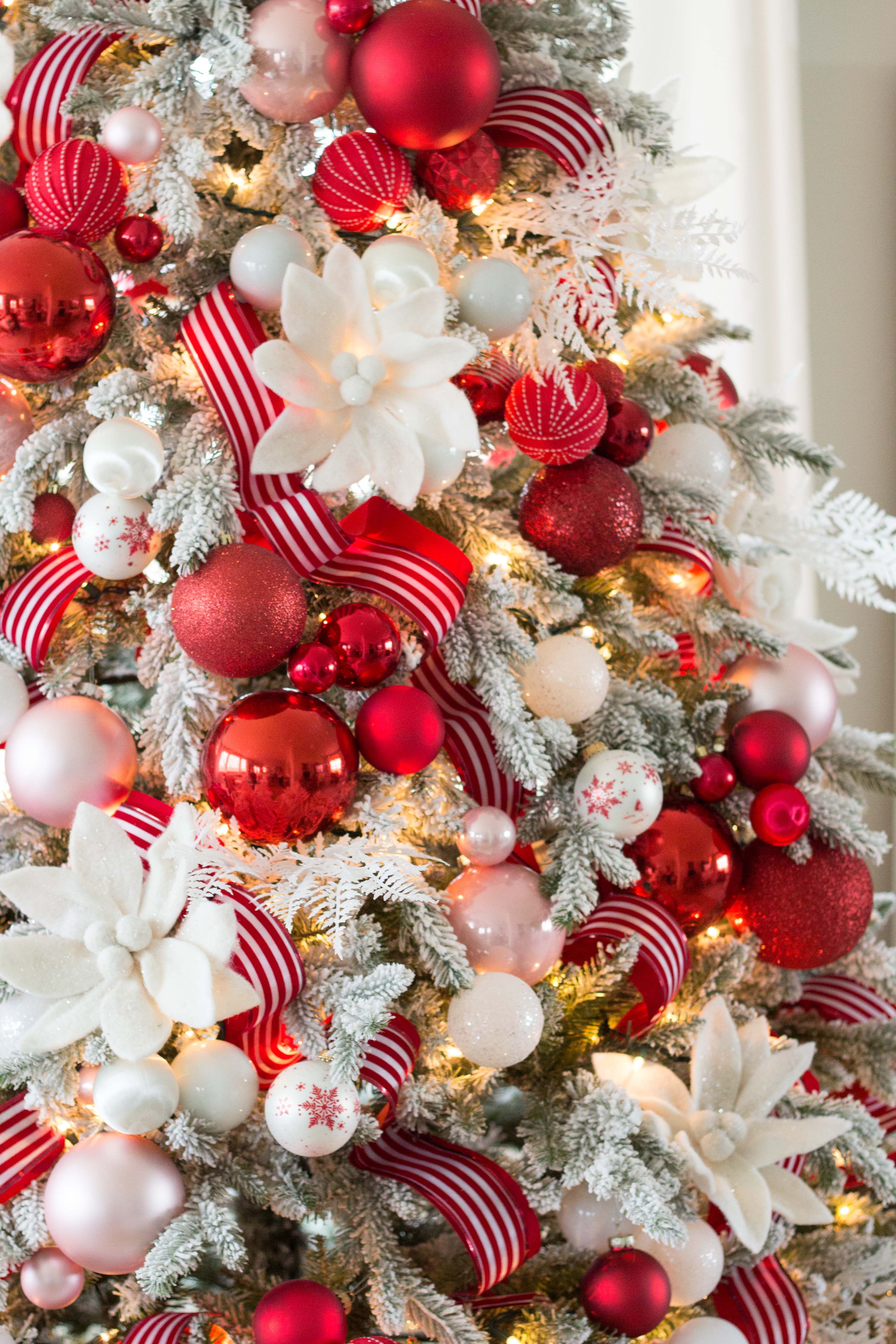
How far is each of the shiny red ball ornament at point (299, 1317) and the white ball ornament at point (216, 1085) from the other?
0.10 meters

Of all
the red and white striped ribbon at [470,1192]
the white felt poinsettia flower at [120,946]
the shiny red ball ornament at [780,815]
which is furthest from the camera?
the shiny red ball ornament at [780,815]

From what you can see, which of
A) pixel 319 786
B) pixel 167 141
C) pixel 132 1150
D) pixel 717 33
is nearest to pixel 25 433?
pixel 167 141

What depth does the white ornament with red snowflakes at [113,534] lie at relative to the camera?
66 centimetres

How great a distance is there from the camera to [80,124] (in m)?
0.71

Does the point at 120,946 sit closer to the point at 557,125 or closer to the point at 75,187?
the point at 75,187

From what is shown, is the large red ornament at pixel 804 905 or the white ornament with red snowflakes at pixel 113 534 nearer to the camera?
the white ornament with red snowflakes at pixel 113 534

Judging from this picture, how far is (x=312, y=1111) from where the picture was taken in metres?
0.61

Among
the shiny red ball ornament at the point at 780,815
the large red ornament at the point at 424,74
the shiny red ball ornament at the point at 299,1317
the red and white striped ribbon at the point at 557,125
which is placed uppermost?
the large red ornament at the point at 424,74

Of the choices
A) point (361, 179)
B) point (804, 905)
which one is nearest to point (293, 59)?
point (361, 179)

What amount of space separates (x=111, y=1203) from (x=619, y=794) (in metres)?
0.40

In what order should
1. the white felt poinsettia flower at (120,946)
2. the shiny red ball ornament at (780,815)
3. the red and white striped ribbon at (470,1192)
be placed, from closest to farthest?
the white felt poinsettia flower at (120,946)
the red and white striped ribbon at (470,1192)
the shiny red ball ornament at (780,815)

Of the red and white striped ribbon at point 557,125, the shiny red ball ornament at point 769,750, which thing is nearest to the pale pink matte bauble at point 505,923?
the shiny red ball ornament at point 769,750

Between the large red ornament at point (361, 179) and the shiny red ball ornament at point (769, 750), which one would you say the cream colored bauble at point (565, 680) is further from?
the large red ornament at point (361, 179)

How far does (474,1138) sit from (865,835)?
1.27ft
